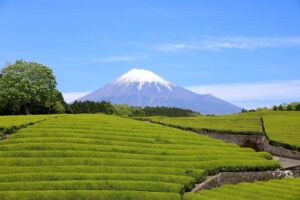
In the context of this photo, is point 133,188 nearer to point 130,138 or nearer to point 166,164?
point 166,164

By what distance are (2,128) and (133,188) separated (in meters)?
14.3

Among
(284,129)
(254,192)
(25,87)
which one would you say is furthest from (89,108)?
(254,192)

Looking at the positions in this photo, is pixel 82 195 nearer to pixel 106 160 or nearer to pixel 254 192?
pixel 106 160

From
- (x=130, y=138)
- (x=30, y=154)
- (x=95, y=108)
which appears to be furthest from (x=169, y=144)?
(x=95, y=108)

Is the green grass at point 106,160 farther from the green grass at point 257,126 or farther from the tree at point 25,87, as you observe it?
the tree at point 25,87

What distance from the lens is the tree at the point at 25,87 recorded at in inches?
3159

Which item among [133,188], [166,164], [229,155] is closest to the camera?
[133,188]

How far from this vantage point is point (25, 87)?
3162 inches

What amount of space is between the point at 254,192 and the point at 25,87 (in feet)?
188

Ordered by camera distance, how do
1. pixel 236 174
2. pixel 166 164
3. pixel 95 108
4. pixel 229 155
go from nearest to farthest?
pixel 166 164, pixel 236 174, pixel 229 155, pixel 95 108

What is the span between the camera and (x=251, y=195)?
99.1 feet

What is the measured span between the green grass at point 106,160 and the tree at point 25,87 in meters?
38.9

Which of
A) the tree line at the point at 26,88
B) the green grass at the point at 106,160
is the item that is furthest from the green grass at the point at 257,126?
the tree line at the point at 26,88

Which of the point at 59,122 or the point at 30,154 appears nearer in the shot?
the point at 30,154
